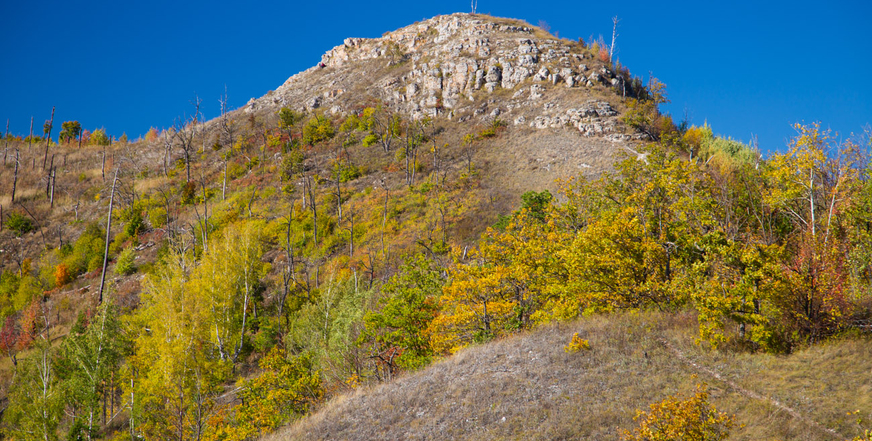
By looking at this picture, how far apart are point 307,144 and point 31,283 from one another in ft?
137

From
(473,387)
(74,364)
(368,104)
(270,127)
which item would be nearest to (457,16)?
(368,104)

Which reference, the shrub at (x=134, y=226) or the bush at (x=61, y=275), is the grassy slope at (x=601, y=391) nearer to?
the bush at (x=61, y=275)

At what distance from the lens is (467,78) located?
284 ft

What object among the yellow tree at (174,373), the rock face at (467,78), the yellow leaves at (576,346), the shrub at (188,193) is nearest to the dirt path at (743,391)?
the yellow leaves at (576,346)

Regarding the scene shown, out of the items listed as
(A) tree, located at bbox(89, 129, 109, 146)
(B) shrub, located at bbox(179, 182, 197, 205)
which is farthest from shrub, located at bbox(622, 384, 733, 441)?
(A) tree, located at bbox(89, 129, 109, 146)

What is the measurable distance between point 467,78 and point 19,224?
7331 cm

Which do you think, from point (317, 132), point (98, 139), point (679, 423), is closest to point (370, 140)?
point (317, 132)

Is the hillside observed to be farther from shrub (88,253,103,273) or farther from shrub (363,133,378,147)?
shrub (363,133,378,147)

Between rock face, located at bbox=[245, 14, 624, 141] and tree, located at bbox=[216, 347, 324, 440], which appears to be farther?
rock face, located at bbox=[245, 14, 624, 141]

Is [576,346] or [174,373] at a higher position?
[576,346]

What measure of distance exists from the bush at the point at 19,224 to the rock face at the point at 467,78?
4814 cm

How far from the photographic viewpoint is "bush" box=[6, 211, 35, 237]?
224 feet

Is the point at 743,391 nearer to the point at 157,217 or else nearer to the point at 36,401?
the point at 36,401

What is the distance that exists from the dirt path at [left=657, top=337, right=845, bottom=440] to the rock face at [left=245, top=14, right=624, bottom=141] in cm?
4786
